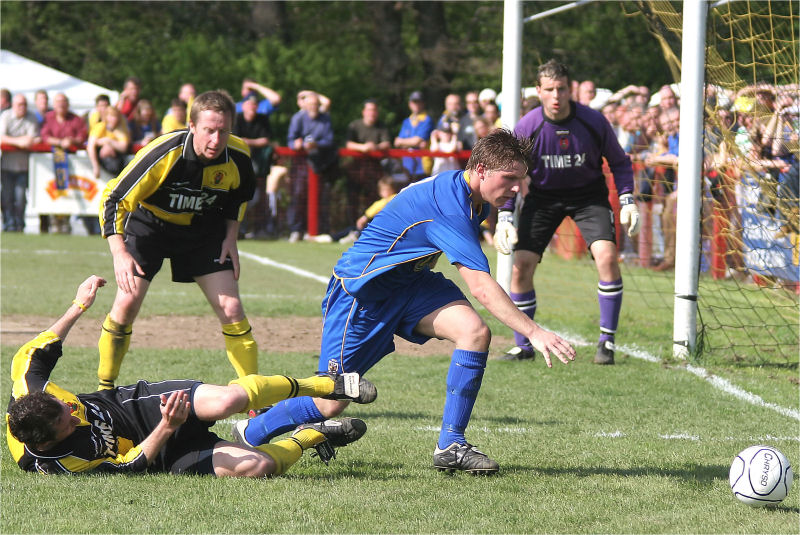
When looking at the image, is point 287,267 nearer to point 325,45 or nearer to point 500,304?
point 500,304

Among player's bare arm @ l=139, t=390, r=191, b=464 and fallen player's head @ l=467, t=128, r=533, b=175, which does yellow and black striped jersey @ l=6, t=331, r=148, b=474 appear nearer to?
player's bare arm @ l=139, t=390, r=191, b=464

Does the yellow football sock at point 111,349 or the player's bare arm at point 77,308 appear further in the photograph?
the yellow football sock at point 111,349

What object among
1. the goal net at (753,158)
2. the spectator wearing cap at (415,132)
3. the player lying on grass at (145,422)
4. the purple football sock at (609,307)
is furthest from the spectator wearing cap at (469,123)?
the player lying on grass at (145,422)

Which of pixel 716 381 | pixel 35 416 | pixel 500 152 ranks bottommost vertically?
pixel 716 381

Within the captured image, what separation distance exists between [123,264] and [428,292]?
1.74m

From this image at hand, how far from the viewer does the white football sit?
4.55 m

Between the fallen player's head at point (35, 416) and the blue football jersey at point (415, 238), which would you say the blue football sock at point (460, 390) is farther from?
the fallen player's head at point (35, 416)

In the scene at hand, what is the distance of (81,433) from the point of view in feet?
16.0

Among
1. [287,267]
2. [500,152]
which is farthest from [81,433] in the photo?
[287,267]

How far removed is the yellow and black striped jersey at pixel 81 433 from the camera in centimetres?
489

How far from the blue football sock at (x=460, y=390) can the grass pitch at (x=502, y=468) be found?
205 millimetres

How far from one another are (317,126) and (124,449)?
1340 cm

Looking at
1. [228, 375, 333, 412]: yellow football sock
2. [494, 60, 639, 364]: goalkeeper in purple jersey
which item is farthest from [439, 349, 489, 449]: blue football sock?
[494, 60, 639, 364]: goalkeeper in purple jersey

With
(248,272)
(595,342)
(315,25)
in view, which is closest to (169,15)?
(315,25)
